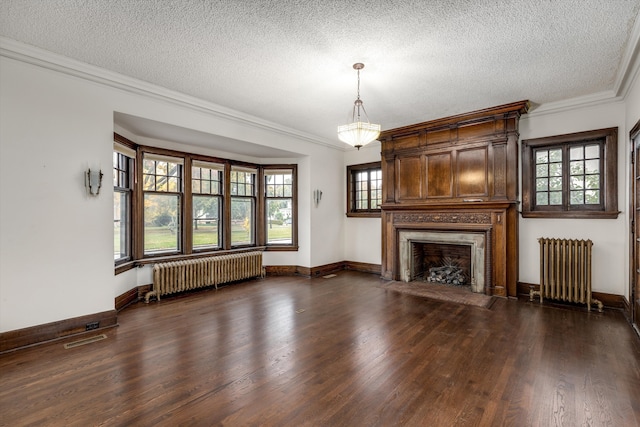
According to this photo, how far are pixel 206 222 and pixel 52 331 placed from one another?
301cm

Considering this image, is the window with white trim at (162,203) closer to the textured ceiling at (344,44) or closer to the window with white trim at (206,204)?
the window with white trim at (206,204)

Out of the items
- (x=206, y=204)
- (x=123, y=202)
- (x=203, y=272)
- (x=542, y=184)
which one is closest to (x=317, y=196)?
(x=206, y=204)

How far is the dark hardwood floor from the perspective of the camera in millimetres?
2129

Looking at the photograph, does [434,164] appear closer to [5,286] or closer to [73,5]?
[73,5]

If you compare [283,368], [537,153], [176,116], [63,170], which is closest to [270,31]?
[176,116]

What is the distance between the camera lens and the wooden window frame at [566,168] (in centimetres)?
446

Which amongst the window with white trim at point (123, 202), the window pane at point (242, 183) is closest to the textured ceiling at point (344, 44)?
the window with white trim at point (123, 202)

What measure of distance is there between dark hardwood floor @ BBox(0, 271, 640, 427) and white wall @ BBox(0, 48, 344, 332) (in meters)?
0.56

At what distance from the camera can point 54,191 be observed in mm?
3396

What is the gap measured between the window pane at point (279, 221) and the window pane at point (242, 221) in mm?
411

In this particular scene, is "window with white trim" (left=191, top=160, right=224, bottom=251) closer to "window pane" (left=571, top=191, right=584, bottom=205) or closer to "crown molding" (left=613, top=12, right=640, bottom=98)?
"crown molding" (left=613, top=12, right=640, bottom=98)

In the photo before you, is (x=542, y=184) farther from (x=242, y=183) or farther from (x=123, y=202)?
(x=123, y=202)

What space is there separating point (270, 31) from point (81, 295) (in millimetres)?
3630

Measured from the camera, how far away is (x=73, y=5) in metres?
2.58
